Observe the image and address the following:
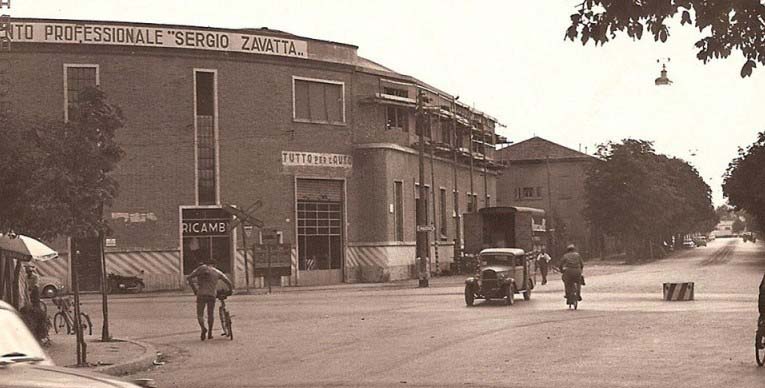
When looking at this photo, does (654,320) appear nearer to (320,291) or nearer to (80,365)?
(80,365)

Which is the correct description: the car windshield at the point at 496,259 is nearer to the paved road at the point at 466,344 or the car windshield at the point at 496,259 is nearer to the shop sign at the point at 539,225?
the paved road at the point at 466,344

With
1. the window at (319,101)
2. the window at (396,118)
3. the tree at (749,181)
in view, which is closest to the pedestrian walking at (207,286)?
the window at (319,101)

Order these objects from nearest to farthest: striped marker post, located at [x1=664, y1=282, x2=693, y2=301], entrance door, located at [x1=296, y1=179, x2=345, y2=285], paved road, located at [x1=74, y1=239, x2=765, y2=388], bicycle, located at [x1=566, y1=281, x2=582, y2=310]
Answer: paved road, located at [x1=74, y1=239, x2=765, y2=388]
bicycle, located at [x1=566, y1=281, x2=582, y2=310]
striped marker post, located at [x1=664, y1=282, x2=693, y2=301]
entrance door, located at [x1=296, y1=179, x2=345, y2=285]

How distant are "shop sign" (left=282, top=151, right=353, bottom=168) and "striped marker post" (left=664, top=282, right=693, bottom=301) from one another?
1020 inches

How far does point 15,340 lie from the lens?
7.09m

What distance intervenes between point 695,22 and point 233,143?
44.2m

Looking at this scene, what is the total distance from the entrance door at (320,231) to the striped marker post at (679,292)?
25.3 meters

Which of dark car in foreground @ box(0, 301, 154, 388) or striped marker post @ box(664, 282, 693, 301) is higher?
dark car in foreground @ box(0, 301, 154, 388)

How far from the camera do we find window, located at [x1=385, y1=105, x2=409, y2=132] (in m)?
61.3

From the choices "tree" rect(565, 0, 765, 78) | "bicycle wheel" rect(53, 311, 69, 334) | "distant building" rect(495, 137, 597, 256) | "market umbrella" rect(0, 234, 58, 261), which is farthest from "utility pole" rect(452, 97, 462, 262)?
"tree" rect(565, 0, 765, 78)

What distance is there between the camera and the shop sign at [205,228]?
52000mm

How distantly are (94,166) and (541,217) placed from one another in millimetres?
34742

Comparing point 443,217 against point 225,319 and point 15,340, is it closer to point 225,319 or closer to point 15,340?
point 225,319

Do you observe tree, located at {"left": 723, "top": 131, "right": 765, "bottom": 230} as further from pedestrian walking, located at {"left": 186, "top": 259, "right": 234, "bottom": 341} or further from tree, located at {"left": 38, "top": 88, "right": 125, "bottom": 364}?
tree, located at {"left": 38, "top": 88, "right": 125, "bottom": 364}
